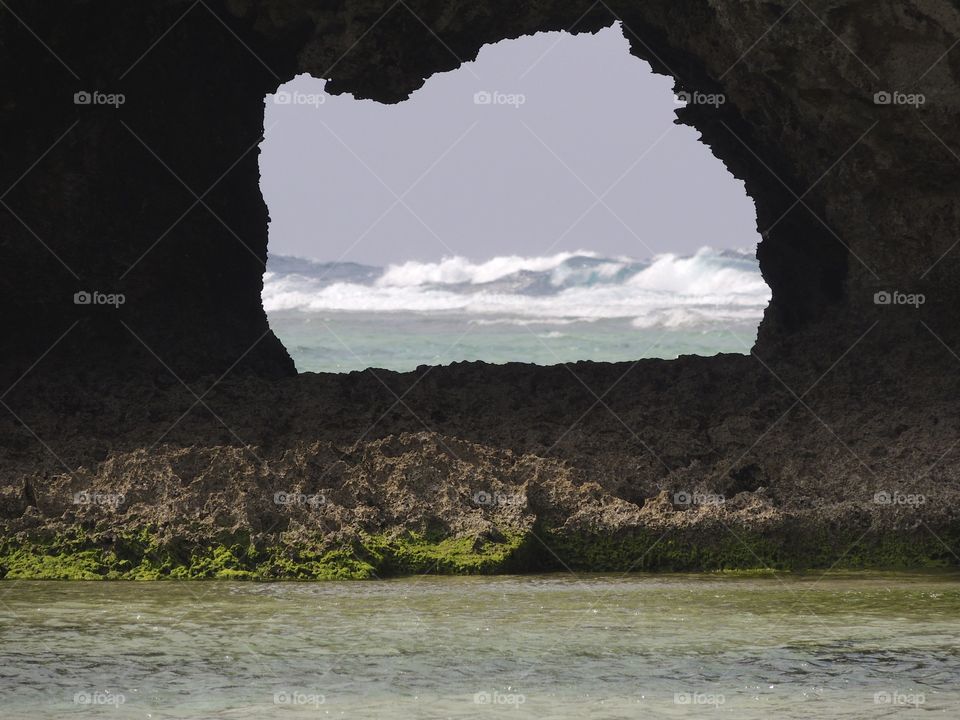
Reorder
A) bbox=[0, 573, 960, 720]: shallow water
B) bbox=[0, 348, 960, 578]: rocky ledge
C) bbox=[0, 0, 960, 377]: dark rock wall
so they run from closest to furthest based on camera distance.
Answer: bbox=[0, 573, 960, 720]: shallow water → bbox=[0, 348, 960, 578]: rocky ledge → bbox=[0, 0, 960, 377]: dark rock wall

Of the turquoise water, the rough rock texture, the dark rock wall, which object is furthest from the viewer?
the turquoise water

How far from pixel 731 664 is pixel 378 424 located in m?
4.25

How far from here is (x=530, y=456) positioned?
849cm

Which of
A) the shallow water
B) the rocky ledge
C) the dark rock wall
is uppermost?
the dark rock wall

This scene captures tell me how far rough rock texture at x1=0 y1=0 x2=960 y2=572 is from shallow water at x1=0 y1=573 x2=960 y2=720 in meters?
0.87

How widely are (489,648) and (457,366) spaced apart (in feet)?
15.9

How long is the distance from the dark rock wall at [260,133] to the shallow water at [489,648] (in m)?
3.17

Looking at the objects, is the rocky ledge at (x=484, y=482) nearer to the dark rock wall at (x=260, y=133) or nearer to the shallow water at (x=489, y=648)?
the shallow water at (x=489, y=648)

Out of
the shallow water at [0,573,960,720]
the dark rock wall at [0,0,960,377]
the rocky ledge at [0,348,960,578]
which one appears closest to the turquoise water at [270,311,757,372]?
the dark rock wall at [0,0,960,377]

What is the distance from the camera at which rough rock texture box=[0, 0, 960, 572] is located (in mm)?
8180

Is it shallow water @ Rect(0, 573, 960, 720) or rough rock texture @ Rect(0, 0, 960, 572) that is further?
rough rock texture @ Rect(0, 0, 960, 572)

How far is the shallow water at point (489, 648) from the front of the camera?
4750mm

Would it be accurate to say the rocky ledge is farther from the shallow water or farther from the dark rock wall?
the dark rock wall

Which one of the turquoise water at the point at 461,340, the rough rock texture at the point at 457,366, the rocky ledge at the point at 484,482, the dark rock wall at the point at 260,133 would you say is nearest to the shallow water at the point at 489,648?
the rocky ledge at the point at 484,482
